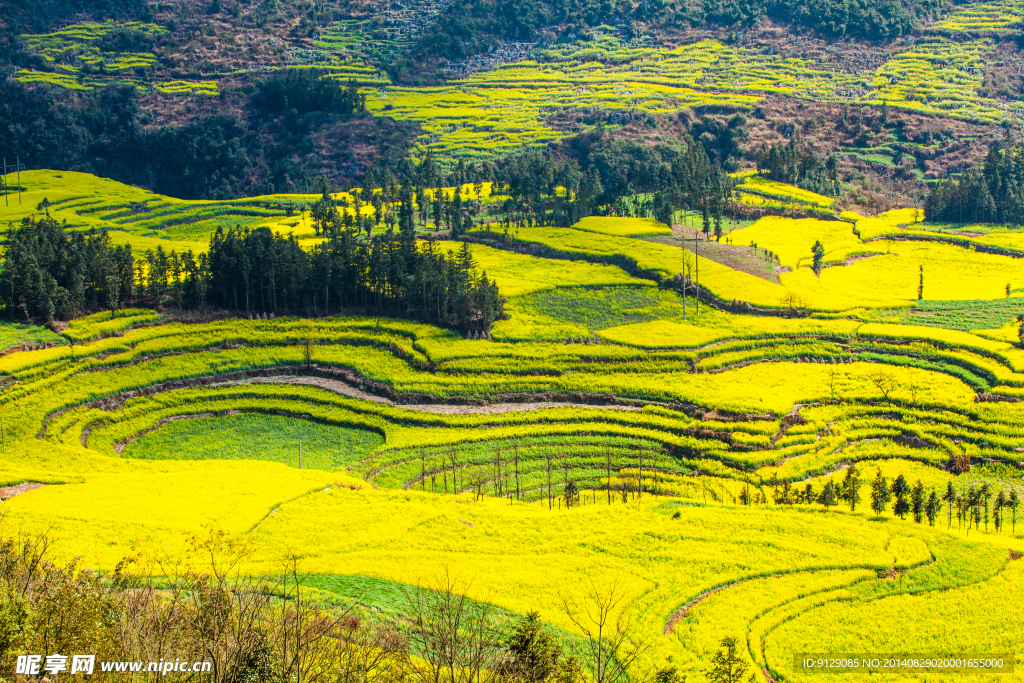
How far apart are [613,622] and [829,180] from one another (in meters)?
120

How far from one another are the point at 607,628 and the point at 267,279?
200 ft

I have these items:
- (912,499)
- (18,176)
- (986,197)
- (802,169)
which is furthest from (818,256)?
(18,176)

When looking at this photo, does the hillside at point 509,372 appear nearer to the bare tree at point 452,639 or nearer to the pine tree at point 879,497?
the bare tree at point 452,639

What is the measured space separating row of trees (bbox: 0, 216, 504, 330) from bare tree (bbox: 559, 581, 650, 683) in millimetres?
46852

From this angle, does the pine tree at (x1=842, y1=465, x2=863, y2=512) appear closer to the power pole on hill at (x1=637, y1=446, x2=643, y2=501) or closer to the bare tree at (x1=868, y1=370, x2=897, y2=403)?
the power pole on hill at (x1=637, y1=446, x2=643, y2=501)

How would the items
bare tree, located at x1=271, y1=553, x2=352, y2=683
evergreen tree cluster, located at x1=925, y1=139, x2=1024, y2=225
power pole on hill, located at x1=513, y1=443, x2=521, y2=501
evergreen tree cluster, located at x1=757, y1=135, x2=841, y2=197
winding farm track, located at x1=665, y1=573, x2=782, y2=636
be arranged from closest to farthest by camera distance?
bare tree, located at x1=271, y1=553, x2=352, y2=683 < winding farm track, located at x1=665, y1=573, x2=782, y2=636 < power pole on hill, located at x1=513, y1=443, x2=521, y2=501 < evergreen tree cluster, located at x1=925, y1=139, x2=1024, y2=225 < evergreen tree cluster, located at x1=757, y1=135, x2=841, y2=197

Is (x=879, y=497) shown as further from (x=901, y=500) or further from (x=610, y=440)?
(x=610, y=440)

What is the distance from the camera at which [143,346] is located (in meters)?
80.8

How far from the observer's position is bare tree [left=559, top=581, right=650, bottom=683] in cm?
3438

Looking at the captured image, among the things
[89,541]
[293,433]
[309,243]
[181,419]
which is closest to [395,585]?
[89,541]

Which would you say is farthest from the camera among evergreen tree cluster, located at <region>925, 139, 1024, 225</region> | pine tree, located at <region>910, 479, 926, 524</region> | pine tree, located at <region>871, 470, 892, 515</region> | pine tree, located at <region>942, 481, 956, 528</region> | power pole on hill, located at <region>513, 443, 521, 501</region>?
evergreen tree cluster, located at <region>925, 139, 1024, 225</region>

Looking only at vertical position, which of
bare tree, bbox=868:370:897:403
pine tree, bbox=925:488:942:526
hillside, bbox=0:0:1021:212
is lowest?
pine tree, bbox=925:488:942:526

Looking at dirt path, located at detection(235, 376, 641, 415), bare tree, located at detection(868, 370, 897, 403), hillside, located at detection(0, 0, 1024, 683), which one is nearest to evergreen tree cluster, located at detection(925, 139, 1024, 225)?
hillside, located at detection(0, 0, 1024, 683)

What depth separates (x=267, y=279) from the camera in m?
90.2
